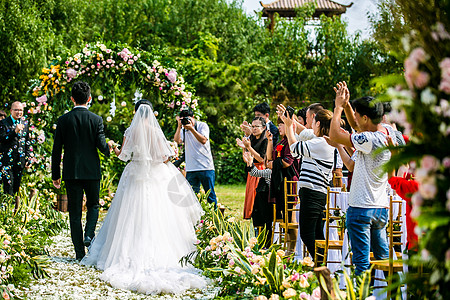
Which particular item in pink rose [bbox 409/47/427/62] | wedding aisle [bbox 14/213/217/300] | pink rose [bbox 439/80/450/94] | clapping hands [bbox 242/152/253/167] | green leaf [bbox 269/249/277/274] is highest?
pink rose [bbox 409/47/427/62]

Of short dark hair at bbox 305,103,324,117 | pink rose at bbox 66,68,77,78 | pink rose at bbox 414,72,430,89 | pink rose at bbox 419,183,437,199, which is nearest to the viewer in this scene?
pink rose at bbox 419,183,437,199

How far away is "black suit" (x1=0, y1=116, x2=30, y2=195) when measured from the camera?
805 cm

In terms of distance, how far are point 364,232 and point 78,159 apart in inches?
136

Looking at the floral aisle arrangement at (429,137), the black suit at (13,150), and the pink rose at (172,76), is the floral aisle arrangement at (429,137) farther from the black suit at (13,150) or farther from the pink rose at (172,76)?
the pink rose at (172,76)

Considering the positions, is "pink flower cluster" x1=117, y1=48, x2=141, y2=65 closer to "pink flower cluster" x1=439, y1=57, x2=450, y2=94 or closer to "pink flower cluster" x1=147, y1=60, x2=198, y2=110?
"pink flower cluster" x1=147, y1=60, x2=198, y2=110

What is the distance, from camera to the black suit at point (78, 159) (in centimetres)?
578

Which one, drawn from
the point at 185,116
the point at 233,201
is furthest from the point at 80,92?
the point at 233,201

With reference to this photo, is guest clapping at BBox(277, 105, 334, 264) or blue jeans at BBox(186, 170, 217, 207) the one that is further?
blue jeans at BBox(186, 170, 217, 207)

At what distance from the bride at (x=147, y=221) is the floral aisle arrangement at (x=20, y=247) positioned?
599mm

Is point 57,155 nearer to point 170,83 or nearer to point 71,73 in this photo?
point 71,73

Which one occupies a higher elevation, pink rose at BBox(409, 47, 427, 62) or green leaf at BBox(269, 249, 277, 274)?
pink rose at BBox(409, 47, 427, 62)

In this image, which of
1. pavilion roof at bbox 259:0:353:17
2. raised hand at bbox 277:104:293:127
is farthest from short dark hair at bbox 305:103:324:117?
pavilion roof at bbox 259:0:353:17

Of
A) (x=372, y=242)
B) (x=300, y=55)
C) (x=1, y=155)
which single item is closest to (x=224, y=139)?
(x=300, y=55)

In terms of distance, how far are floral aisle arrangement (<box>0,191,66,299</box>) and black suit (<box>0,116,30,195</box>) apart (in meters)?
0.94
